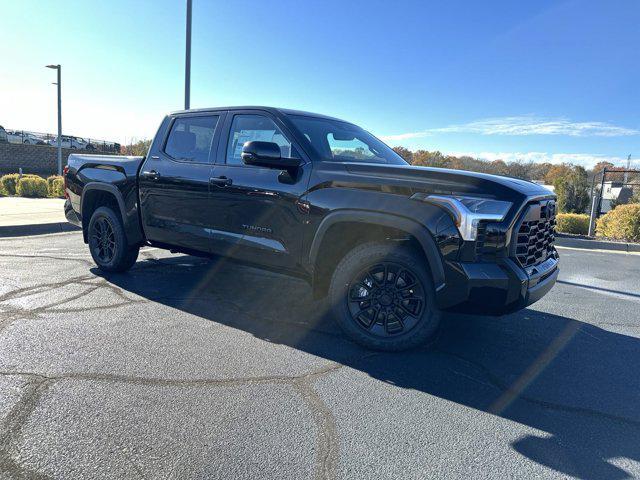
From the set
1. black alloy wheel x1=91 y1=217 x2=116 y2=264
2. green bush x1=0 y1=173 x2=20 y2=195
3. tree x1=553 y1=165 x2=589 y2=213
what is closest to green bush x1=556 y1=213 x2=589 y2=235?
tree x1=553 y1=165 x2=589 y2=213

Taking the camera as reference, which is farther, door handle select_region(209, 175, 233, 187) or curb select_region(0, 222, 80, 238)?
curb select_region(0, 222, 80, 238)

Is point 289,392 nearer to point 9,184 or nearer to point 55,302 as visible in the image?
point 55,302

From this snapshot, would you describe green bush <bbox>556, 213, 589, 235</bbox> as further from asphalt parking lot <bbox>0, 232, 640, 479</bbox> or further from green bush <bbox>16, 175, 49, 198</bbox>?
green bush <bbox>16, 175, 49, 198</bbox>

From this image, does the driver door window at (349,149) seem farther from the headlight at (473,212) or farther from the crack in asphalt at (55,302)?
the crack in asphalt at (55,302)

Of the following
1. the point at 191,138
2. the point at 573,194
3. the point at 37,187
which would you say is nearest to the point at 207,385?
the point at 191,138

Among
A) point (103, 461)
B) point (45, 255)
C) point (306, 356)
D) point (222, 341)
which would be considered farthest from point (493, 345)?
point (45, 255)

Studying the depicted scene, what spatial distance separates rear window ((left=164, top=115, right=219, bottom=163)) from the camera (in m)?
4.77

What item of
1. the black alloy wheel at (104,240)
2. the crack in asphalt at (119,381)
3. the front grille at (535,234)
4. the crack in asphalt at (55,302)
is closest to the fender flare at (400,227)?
the front grille at (535,234)

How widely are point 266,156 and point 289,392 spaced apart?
1843 mm

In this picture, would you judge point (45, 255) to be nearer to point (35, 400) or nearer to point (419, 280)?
point (35, 400)

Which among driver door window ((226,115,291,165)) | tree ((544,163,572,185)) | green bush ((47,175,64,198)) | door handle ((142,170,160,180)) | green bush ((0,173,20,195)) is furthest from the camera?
tree ((544,163,572,185))

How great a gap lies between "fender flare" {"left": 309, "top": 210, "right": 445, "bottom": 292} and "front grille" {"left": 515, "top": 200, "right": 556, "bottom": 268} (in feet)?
1.83

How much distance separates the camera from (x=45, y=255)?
6.86 metres

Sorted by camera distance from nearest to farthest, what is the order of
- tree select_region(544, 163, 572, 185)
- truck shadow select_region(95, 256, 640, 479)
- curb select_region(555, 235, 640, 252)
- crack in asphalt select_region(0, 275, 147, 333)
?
truck shadow select_region(95, 256, 640, 479), crack in asphalt select_region(0, 275, 147, 333), curb select_region(555, 235, 640, 252), tree select_region(544, 163, 572, 185)
